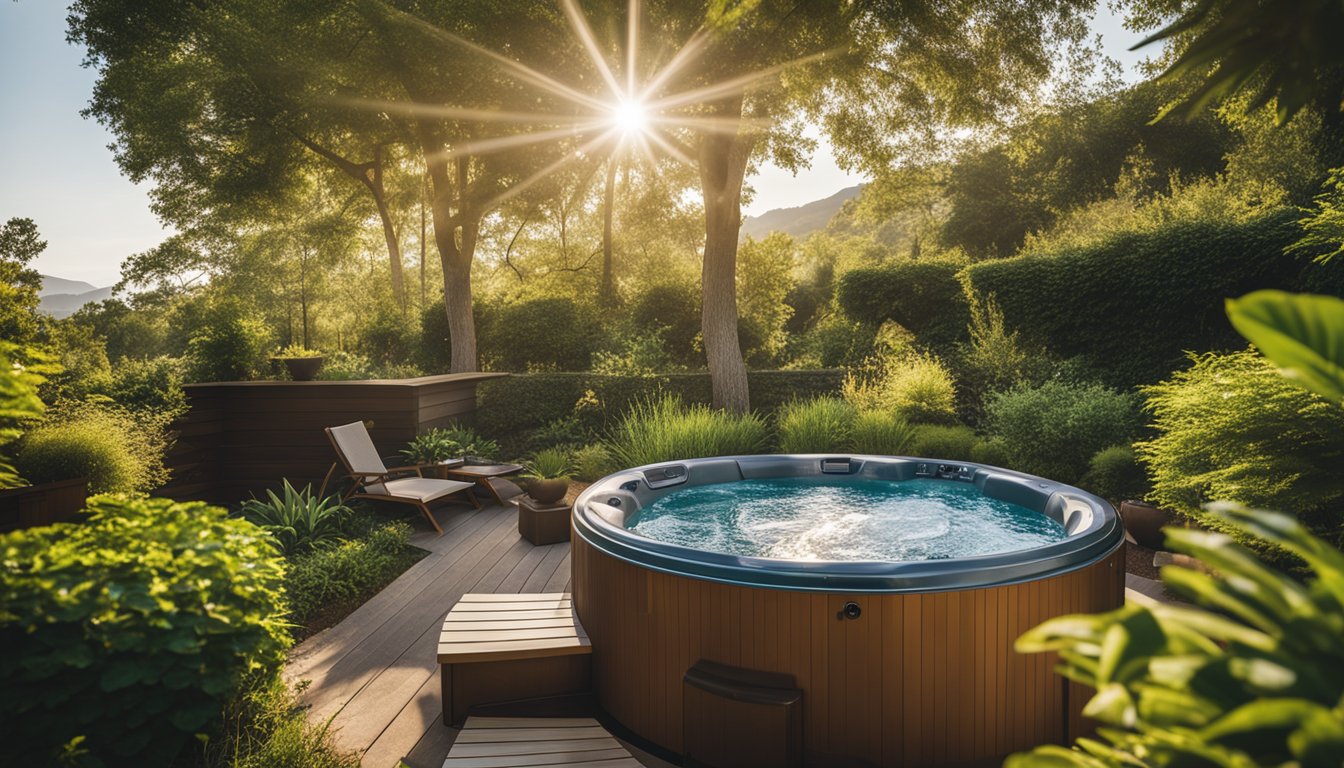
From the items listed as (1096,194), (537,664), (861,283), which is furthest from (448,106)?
(1096,194)

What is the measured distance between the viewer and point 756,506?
5.05m

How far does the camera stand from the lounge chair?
5.23 meters

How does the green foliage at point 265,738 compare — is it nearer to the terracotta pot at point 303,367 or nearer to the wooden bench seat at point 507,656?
the wooden bench seat at point 507,656

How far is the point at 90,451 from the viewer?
13.6ft

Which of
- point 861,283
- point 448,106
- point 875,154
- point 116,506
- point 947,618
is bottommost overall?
point 947,618

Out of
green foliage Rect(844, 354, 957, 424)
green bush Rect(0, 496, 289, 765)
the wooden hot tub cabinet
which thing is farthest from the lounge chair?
green foliage Rect(844, 354, 957, 424)

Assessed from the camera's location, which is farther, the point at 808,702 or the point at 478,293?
the point at 478,293

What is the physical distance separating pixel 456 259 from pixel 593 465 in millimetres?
5451

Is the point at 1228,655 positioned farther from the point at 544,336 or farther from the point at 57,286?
the point at 57,286

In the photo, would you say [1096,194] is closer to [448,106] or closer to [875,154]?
[875,154]

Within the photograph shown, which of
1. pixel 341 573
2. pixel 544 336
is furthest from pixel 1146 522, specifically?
pixel 544 336

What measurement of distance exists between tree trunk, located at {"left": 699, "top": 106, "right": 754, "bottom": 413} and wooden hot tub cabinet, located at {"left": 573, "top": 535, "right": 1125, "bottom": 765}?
20.5 feet

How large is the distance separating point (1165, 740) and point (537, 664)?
2510mm

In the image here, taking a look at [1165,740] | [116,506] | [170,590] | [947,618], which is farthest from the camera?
[947,618]
